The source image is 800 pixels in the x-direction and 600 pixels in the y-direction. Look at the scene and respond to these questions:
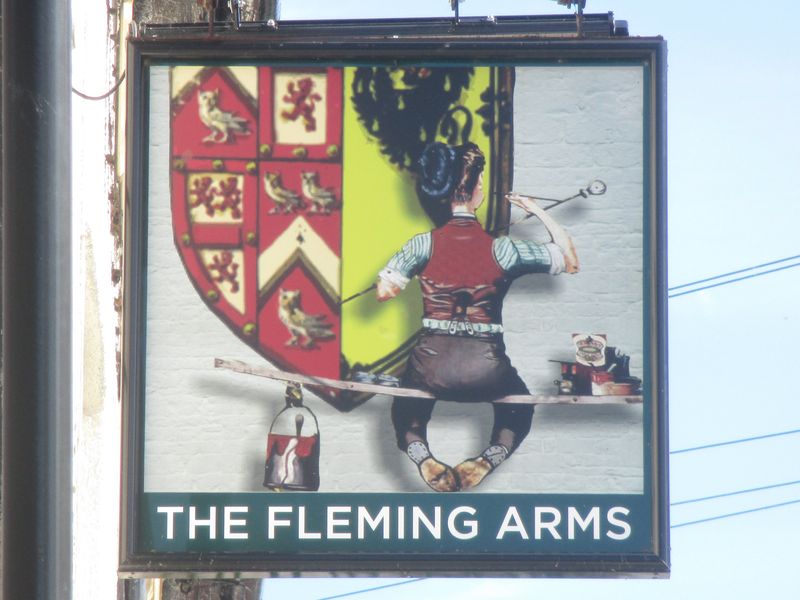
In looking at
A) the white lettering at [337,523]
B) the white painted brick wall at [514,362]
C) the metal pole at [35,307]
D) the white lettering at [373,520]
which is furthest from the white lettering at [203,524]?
the metal pole at [35,307]

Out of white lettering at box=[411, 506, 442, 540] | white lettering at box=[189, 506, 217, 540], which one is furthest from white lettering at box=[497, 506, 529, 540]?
white lettering at box=[189, 506, 217, 540]

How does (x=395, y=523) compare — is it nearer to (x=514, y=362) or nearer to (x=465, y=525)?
(x=465, y=525)

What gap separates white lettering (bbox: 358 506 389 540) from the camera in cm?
572

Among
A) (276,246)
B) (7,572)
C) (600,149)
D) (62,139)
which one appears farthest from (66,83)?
(600,149)

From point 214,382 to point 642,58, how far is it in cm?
212

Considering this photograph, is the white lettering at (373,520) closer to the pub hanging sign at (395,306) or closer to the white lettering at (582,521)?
the pub hanging sign at (395,306)

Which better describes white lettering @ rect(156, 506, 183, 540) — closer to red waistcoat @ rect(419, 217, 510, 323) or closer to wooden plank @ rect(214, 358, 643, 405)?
wooden plank @ rect(214, 358, 643, 405)

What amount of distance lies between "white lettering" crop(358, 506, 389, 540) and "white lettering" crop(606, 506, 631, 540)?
2.80 feet

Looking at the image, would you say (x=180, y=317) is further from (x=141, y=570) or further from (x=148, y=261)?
(x=141, y=570)

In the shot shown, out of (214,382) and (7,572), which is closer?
(7,572)

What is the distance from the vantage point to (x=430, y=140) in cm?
596

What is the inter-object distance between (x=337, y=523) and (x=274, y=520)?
0.80ft

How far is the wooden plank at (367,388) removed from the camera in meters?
5.80

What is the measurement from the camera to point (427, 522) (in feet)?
18.8
